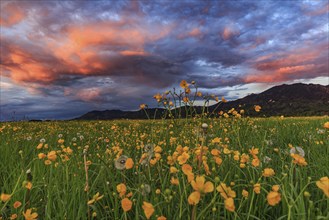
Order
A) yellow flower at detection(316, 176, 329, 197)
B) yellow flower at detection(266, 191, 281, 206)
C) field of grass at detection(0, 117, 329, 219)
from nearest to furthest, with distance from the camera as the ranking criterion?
yellow flower at detection(316, 176, 329, 197) < yellow flower at detection(266, 191, 281, 206) < field of grass at detection(0, 117, 329, 219)

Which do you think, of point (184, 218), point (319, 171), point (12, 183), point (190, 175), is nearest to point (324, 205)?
point (319, 171)

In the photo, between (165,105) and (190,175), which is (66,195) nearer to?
(190,175)

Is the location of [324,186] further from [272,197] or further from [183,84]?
[183,84]

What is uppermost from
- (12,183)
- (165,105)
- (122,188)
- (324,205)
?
(165,105)

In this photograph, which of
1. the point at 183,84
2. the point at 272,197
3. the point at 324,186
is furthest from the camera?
the point at 183,84

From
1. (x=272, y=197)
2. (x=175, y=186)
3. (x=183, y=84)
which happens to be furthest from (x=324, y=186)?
(x=183, y=84)

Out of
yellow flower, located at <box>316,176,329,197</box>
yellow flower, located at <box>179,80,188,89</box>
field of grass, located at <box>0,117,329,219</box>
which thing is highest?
yellow flower, located at <box>179,80,188,89</box>

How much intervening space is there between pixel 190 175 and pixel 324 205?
176 centimetres

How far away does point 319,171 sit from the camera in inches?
135

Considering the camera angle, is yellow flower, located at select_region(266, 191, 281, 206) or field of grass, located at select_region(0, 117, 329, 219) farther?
field of grass, located at select_region(0, 117, 329, 219)

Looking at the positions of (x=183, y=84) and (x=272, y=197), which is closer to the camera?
(x=272, y=197)

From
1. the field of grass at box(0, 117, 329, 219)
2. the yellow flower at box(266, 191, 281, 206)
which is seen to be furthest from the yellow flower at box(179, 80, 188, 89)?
the yellow flower at box(266, 191, 281, 206)

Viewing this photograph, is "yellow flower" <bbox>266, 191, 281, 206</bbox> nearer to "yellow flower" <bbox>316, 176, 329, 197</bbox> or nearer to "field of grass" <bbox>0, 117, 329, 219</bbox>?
"field of grass" <bbox>0, 117, 329, 219</bbox>

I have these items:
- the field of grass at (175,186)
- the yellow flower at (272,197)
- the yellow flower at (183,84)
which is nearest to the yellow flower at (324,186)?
the field of grass at (175,186)
